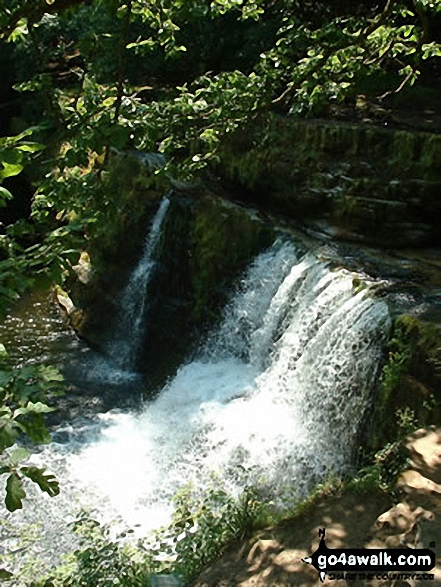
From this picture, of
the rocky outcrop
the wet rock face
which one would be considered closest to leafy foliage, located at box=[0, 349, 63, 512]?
the rocky outcrop

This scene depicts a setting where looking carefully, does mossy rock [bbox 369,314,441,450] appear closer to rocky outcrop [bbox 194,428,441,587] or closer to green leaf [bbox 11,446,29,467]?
rocky outcrop [bbox 194,428,441,587]

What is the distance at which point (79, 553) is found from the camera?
4441 millimetres

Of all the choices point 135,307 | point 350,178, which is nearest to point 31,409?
point 350,178

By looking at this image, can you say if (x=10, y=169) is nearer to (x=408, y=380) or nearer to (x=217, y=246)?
(x=408, y=380)

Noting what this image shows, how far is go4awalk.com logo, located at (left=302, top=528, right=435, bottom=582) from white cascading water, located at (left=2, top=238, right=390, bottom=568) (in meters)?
1.87

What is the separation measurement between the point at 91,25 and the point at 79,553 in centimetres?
1144

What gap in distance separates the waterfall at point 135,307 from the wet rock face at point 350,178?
1516 mm

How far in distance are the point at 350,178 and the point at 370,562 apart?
6.22 meters

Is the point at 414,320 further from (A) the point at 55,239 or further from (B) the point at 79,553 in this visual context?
(A) the point at 55,239

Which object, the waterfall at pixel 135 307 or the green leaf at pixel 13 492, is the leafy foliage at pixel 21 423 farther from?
the waterfall at pixel 135 307

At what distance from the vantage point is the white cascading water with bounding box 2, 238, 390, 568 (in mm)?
6289

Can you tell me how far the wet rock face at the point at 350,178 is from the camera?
27.6ft

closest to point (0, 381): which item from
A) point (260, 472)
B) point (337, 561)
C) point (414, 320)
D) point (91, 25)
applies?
point (337, 561)

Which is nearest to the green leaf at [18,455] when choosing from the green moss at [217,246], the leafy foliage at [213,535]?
the leafy foliage at [213,535]
